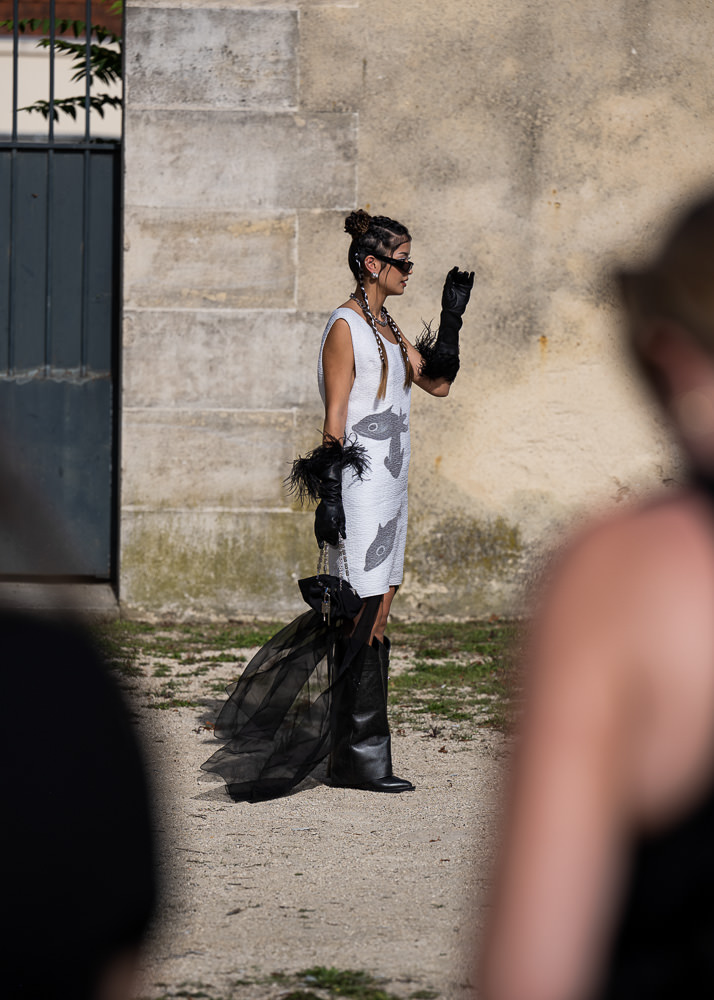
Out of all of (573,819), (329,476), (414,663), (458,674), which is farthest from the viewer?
(414,663)

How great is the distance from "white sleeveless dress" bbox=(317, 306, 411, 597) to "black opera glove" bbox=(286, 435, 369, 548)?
0.05 m

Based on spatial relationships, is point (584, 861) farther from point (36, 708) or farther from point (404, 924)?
point (404, 924)

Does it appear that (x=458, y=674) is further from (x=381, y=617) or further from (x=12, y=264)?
(x=12, y=264)

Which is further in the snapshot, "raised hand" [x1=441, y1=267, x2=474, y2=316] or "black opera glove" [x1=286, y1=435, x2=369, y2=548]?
"raised hand" [x1=441, y1=267, x2=474, y2=316]

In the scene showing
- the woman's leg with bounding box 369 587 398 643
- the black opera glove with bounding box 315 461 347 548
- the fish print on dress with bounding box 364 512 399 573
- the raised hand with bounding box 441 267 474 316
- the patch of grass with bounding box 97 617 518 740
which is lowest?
the patch of grass with bounding box 97 617 518 740

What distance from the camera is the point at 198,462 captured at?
7.40 meters

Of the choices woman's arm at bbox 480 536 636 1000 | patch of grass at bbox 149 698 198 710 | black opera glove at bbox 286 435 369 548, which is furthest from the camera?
patch of grass at bbox 149 698 198 710

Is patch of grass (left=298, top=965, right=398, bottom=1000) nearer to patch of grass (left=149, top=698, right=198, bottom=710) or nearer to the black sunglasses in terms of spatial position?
the black sunglasses

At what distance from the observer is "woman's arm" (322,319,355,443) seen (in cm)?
443

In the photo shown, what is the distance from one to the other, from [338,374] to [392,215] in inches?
126

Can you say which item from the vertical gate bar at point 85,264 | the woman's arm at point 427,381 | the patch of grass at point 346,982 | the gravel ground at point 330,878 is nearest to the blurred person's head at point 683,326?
the gravel ground at point 330,878

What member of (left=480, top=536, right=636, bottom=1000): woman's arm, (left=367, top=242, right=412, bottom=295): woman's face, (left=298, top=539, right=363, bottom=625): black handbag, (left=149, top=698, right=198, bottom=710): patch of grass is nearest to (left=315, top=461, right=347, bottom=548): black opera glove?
(left=298, top=539, right=363, bottom=625): black handbag

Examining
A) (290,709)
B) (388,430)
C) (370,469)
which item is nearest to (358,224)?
(388,430)

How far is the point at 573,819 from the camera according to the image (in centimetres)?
101
